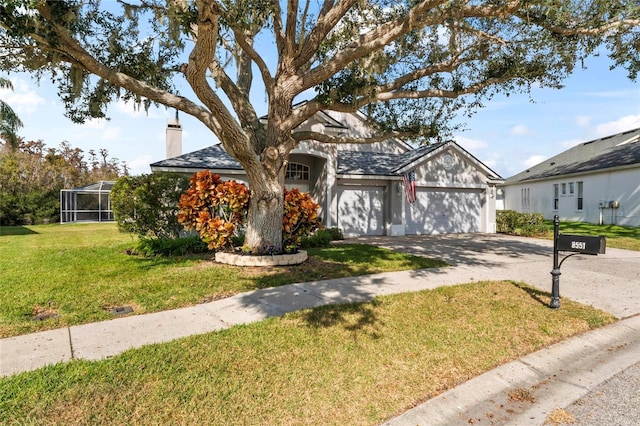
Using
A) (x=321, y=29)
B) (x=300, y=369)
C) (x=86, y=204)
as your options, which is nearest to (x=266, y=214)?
(x=321, y=29)

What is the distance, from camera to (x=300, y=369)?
3496 millimetres

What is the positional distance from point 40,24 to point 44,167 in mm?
27259

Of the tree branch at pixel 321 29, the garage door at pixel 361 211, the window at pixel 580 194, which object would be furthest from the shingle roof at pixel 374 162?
the window at pixel 580 194

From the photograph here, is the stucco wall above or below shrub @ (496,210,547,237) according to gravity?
above

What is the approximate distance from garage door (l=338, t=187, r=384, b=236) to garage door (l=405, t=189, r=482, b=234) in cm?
136

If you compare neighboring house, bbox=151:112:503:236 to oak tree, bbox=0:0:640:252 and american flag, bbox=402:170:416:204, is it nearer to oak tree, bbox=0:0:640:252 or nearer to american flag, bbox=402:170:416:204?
american flag, bbox=402:170:416:204

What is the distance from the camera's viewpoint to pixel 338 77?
8.32 metres

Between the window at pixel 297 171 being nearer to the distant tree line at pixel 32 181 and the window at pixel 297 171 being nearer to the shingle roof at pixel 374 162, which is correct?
the shingle roof at pixel 374 162

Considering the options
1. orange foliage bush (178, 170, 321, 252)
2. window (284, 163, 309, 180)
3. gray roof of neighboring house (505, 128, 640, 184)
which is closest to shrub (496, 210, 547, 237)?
gray roof of neighboring house (505, 128, 640, 184)

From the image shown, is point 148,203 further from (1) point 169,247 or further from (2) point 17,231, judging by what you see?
(2) point 17,231

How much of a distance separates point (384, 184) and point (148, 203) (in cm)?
1015

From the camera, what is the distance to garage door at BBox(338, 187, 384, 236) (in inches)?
626

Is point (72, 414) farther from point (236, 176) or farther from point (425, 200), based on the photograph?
point (425, 200)

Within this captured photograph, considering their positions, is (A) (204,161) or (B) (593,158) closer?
(A) (204,161)
